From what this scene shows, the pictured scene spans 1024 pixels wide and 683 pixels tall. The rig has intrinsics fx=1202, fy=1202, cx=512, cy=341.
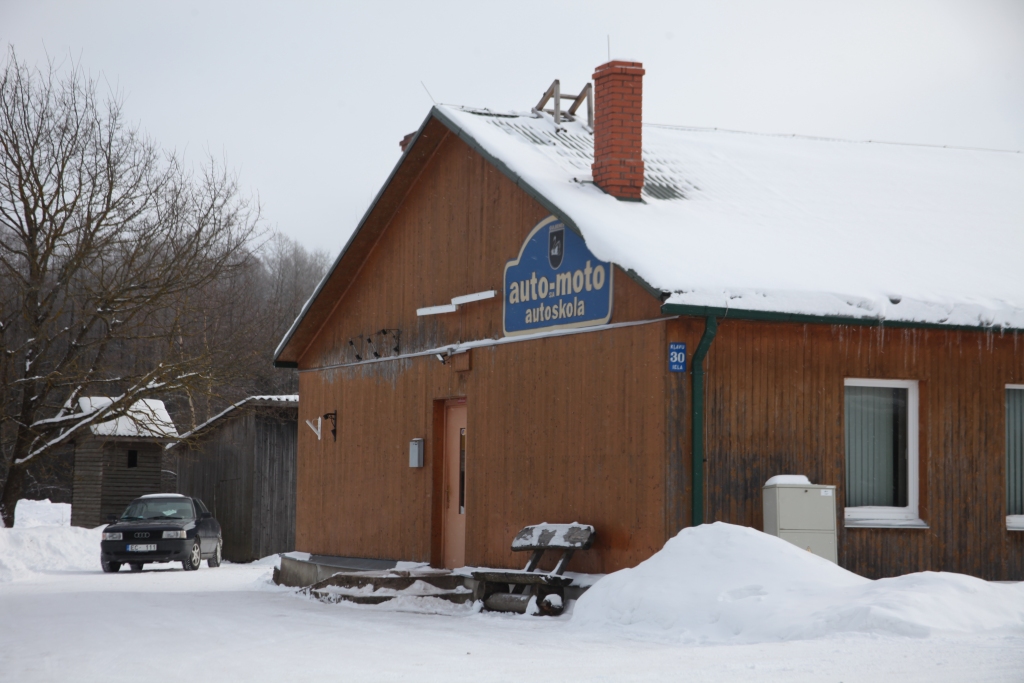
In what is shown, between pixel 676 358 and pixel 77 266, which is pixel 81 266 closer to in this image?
pixel 77 266

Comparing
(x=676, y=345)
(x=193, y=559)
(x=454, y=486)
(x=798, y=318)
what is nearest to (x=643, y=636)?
(x=676, y=345)

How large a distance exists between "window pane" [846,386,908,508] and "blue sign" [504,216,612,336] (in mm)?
2991

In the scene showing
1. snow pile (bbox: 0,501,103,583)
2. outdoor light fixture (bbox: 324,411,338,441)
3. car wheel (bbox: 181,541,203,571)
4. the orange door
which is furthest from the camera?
car wheel (bbox: 181,541,203,571)

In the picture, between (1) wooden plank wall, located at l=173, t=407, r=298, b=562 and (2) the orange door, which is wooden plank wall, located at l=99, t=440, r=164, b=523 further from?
(2) the orange door

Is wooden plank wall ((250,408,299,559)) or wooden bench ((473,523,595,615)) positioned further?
wooden plank wall ((250,408,299,559))

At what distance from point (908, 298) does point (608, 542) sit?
4.11 m

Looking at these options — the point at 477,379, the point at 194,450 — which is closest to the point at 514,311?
the point at 477,379

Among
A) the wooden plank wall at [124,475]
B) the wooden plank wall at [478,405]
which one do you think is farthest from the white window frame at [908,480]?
the wooden plank wall at [124,475]

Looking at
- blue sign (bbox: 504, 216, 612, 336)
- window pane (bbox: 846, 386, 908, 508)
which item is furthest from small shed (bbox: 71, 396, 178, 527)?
window pane (bbox: 846, 386, 908, 508)

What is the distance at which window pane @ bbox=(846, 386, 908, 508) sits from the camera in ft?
43.3

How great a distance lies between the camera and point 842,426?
13.0 meters

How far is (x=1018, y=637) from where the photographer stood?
30.0 ft

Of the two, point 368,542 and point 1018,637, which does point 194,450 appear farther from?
point 1018,637

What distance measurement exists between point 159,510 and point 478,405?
39.5 ft
